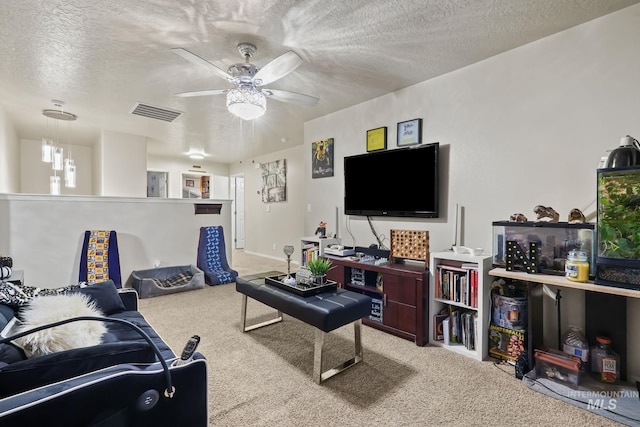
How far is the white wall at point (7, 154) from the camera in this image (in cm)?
396

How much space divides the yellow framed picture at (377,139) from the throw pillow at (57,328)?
2.90 metres

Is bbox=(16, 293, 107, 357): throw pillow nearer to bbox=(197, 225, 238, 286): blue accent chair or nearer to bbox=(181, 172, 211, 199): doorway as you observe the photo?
bbox=(197, 225, 238, 286): blue accent chair

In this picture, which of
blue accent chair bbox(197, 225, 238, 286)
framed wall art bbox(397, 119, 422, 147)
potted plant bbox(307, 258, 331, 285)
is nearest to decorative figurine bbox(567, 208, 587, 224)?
framed wall art bbox(397, 119, 422, 147)

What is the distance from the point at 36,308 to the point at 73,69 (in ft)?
7.82

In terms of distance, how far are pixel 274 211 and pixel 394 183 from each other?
12.3 feet

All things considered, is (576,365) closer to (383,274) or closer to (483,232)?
(483,232)

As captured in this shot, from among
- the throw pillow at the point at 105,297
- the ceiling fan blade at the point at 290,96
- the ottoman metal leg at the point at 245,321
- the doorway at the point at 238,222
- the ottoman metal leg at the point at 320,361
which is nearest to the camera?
the ottoman metal leg at the point at 320,361

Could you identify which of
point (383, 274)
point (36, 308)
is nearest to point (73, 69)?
point (36, 308)

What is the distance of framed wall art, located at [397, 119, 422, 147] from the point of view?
121 inches

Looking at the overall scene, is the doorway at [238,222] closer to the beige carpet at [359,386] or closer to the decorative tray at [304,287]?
the beige carpet at [359,386]

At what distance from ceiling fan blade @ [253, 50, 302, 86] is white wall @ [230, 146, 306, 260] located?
295cm

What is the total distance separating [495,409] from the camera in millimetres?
1712

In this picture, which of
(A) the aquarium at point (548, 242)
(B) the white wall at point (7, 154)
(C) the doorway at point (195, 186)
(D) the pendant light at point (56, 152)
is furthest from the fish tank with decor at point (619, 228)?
(C) the doorway at point (195, 186)

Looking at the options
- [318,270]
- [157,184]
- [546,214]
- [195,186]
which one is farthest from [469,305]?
[157,184]
